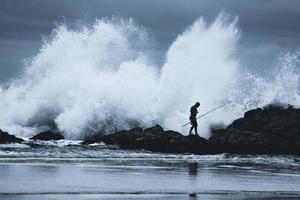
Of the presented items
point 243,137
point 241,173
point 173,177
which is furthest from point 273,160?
point 173,177

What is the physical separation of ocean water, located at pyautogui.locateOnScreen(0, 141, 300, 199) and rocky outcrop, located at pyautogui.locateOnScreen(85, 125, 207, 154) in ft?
14.0

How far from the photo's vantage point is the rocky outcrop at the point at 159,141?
2400 centimetres

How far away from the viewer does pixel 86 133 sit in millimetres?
35500

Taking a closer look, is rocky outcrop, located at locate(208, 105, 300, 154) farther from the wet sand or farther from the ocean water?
the wet sand

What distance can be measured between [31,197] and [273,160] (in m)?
11.9

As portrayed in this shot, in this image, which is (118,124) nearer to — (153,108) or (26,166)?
(153,108)

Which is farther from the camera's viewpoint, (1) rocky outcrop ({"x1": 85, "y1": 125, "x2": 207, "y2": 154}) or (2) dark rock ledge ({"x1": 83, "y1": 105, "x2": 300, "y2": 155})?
(1) rocky outcrop ({"x1": 85, "y1": 125, "x2": 207, "y2": 154})

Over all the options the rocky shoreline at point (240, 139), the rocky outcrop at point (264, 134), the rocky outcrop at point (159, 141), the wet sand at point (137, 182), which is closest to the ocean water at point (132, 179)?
the wet sand at point (137, 182)

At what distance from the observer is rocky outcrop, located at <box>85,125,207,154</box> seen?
24.0 meters

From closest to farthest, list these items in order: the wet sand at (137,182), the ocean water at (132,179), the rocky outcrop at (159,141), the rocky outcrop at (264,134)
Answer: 1. the wet sand at (137,182)
2. the ocean water at (132,179)
3. the rocky outcrop at (264,134)
4. the rocky outcrop at (159,141)

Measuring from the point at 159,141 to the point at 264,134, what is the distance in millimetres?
3595

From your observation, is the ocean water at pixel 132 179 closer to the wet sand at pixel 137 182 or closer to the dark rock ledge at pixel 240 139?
the wet sand at pixel 137 182

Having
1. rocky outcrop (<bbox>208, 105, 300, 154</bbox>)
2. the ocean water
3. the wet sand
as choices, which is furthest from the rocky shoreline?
the wet sand

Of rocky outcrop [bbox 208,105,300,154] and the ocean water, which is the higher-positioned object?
rocky outcrop [bbox 208,105,300,154]
